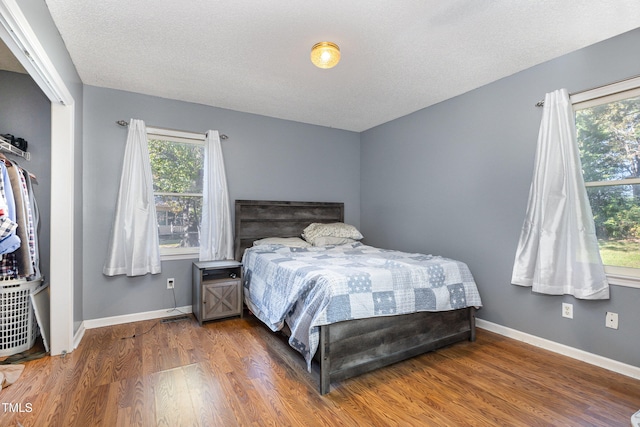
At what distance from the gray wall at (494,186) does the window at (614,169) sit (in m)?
0.15

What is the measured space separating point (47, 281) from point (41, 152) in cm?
121

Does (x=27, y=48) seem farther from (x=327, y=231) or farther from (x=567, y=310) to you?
(x=567, y=310)

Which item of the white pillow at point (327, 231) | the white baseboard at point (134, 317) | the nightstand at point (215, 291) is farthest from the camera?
the white pillow at point (327, 231)

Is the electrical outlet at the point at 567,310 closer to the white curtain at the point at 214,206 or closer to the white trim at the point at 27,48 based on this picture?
the white curtain at the point at 214,206

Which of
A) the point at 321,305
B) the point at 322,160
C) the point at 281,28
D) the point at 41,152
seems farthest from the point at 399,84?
the point at 41,152

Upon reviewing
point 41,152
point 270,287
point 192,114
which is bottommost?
point 270,287

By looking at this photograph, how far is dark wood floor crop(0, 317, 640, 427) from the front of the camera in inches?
66.1

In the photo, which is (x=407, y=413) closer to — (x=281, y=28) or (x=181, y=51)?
(x=281, y=28)

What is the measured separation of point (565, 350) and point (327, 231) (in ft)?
8.50

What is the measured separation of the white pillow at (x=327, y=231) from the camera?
12.8 feet

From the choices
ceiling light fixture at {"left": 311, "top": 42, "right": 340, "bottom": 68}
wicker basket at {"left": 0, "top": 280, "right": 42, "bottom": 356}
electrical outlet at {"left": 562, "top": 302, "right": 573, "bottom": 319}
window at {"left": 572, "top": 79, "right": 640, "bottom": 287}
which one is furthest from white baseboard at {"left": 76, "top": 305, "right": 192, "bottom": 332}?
window at {"left": 572, "top": 79, "right": 640, "bottom": 287}

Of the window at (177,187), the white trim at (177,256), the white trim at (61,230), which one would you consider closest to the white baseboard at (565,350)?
the white trim at (177,256)

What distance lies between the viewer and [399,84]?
3.05m

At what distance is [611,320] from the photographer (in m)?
2.23
